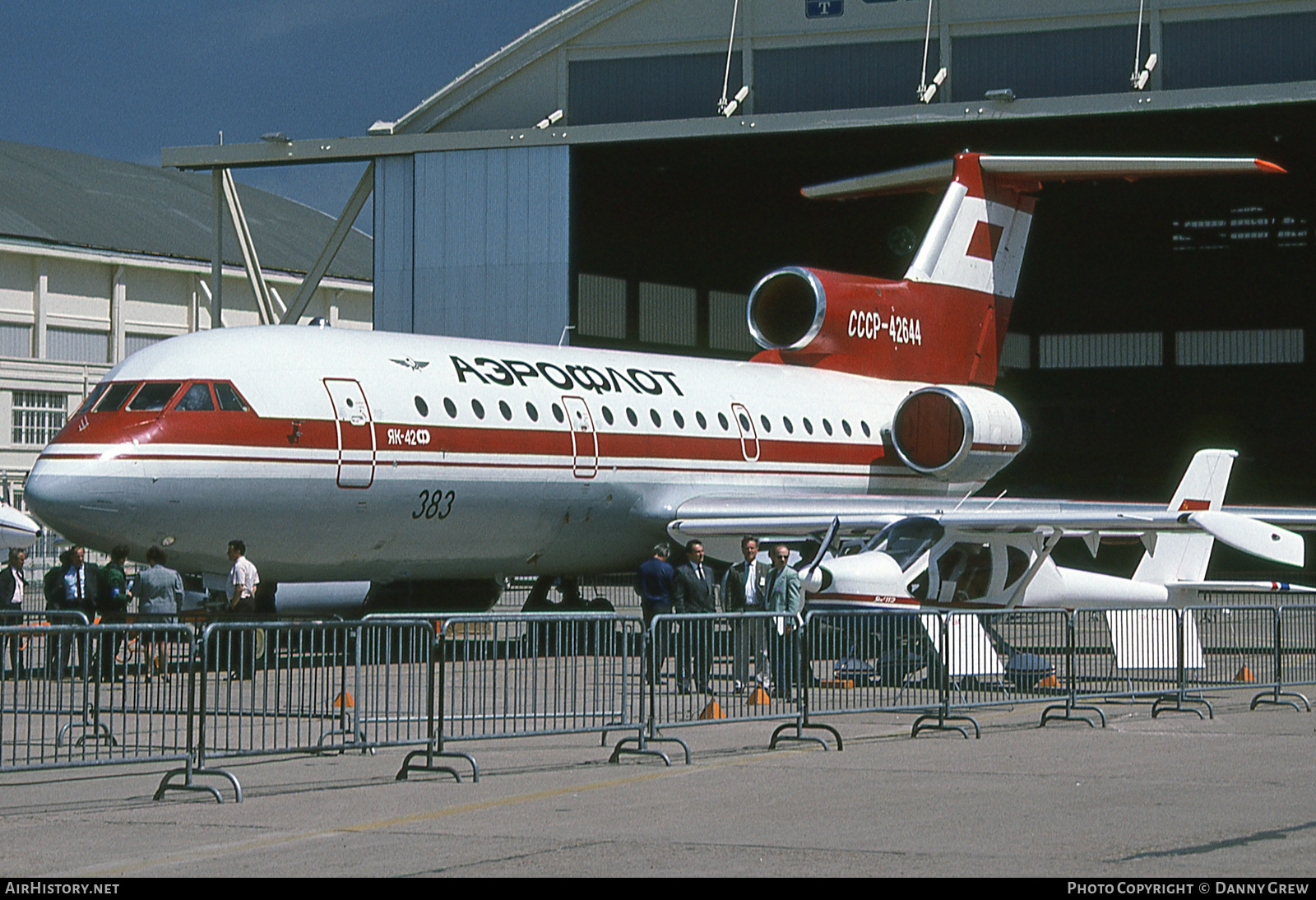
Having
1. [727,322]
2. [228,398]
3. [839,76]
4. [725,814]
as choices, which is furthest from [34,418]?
[725,814]

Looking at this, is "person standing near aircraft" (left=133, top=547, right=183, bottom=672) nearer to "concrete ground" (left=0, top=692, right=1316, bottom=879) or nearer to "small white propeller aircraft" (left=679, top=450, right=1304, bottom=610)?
"concrete ground" (left=0, top=692, right=1316, bottom=879)

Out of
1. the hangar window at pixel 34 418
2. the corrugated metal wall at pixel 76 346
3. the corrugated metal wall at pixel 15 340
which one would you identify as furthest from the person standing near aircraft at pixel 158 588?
the corrugated metal wall at pixel 76 346

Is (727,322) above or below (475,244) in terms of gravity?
below

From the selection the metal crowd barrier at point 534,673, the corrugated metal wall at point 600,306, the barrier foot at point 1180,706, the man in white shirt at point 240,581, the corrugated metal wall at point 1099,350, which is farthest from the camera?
the corrugated metal wall at point 1099,350

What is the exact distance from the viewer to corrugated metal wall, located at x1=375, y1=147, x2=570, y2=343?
30.8 metres

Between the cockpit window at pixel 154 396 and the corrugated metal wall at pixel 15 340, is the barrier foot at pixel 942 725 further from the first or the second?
the corrugated metal wall at pixel 15 340

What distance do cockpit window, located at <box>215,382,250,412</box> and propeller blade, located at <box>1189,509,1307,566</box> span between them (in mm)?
9121

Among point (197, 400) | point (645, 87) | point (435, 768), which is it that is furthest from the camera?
point (645, 87)

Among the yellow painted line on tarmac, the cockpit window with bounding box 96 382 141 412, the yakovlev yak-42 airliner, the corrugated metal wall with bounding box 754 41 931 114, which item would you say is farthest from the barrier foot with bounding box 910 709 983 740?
the corrugated metal wall with bounding box 754 41 931 114

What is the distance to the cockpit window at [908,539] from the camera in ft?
55.6

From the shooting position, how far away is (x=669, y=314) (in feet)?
131

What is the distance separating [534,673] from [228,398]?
7.04 metres

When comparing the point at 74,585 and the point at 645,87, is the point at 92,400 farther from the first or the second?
→ the point at 645,87

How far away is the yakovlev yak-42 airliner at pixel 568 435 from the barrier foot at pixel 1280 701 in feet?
4.54
